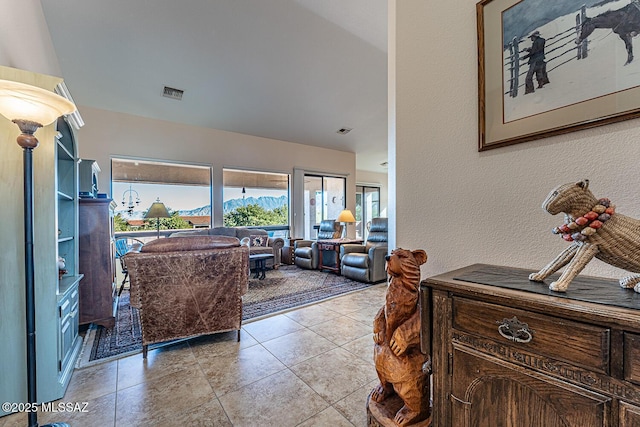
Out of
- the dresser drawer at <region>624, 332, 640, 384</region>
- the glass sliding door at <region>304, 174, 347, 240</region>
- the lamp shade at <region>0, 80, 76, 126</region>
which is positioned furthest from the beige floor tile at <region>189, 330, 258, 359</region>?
the glass sliding door at <region>304, 174, 347, 240</region>

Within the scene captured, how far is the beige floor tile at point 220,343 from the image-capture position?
2.30 meters

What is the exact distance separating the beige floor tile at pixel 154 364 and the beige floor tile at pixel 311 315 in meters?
1.10

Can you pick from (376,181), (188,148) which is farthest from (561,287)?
(376,181)

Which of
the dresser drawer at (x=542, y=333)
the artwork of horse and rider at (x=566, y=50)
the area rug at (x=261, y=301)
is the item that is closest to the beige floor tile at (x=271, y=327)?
the area rug at (x=261, y=301)

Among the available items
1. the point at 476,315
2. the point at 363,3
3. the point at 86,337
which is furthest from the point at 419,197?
the point at 86,337

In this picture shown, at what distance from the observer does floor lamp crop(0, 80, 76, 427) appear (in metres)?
1.32

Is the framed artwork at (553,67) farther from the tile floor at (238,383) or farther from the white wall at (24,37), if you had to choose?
the white wall at (24,37)

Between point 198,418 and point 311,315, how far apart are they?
166cm

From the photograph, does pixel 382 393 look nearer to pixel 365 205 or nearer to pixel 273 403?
pixel 273 403

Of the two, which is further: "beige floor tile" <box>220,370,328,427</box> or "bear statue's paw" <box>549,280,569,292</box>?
"beige floor tile" <box>220,370,328,427</box>

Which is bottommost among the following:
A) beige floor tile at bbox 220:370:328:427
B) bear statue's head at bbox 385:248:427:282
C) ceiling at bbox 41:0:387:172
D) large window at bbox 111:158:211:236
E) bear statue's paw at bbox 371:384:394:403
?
beige floor tile at bbox 220:370:328:427

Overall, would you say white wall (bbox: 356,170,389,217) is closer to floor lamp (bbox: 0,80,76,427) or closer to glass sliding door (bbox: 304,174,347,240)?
glass sliding door (bbox: 304,174,347,240)

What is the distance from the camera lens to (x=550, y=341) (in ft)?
2.49

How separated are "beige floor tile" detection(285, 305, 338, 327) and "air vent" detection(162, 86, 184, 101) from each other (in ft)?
13.6
